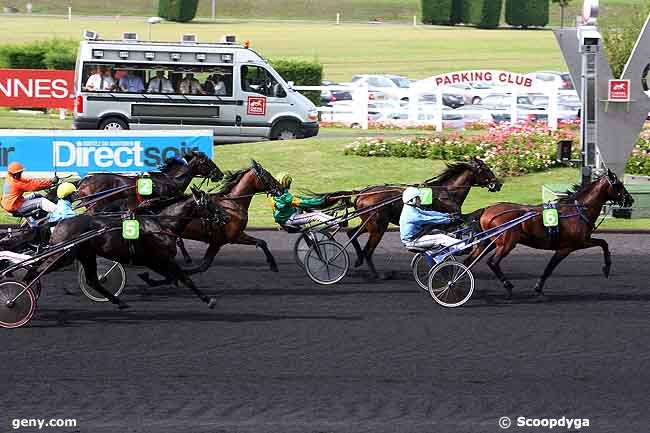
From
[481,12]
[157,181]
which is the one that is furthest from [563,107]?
[481,12]

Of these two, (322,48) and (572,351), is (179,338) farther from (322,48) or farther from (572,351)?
(322,48)

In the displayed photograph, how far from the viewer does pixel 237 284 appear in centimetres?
1455

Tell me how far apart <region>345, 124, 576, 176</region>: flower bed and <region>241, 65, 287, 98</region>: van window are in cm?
341

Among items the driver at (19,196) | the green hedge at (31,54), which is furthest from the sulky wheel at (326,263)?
the green hedge at (31,54)

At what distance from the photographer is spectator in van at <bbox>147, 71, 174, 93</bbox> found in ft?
90.3

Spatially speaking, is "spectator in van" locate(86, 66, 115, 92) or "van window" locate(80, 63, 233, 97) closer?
"spectator in van" locate(86, 66, 115, 92)

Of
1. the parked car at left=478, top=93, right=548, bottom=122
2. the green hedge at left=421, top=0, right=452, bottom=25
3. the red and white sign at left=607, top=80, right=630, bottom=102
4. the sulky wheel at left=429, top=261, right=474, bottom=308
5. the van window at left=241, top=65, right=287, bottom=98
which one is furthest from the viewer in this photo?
the green hedge at left=421, top=0, right=452, bottom=25

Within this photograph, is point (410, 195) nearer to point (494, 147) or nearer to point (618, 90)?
point (618, 90)

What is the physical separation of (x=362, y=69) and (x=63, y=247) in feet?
159

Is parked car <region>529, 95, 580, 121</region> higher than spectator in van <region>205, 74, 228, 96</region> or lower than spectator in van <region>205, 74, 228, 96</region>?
lower

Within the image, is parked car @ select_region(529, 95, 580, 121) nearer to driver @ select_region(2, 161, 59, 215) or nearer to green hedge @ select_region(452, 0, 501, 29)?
driver @ select_region(2, 161, 59, 215)

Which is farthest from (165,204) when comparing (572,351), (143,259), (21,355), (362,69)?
(362,69)

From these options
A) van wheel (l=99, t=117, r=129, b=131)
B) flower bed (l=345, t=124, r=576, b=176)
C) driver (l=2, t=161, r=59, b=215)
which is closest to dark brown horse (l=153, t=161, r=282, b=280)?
driver (l=2, t=161, r=59, b=215)

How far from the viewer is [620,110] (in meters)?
20.1
